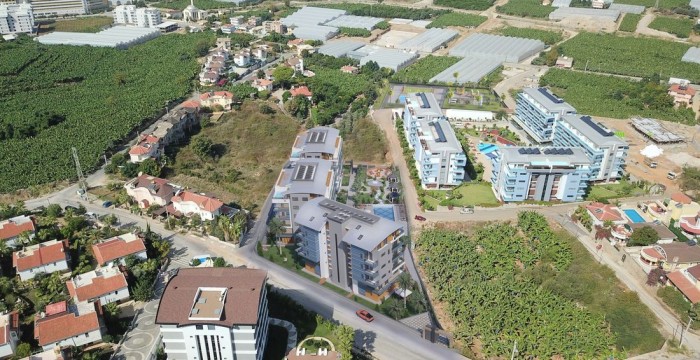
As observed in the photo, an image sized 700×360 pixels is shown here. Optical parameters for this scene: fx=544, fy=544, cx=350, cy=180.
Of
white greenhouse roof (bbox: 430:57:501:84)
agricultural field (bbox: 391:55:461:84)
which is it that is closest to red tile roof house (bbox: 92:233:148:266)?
agricultural field (bbox: 391:55:461:84)

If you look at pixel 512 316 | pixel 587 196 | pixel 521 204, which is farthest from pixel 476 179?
pixel 512 316

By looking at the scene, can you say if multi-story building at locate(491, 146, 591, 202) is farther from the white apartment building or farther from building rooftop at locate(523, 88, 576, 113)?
the white apartment building

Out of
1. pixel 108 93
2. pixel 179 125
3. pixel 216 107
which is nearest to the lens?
pixel 179 125

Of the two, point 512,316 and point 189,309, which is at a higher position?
point 189,309

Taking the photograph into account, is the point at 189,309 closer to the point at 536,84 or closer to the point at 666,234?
the point at 666,234

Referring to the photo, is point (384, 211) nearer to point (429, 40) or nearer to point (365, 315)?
point (365, 315)
